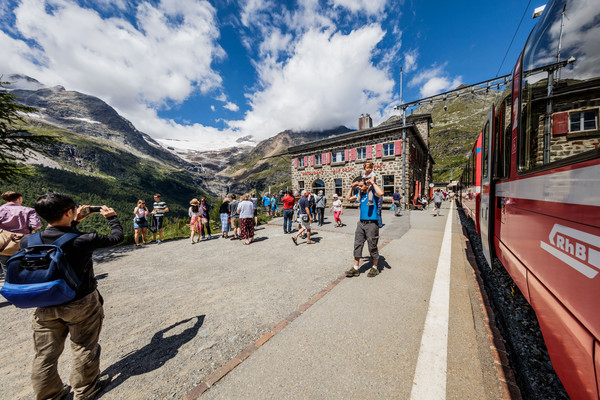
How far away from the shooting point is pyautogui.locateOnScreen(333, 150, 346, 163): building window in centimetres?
2101

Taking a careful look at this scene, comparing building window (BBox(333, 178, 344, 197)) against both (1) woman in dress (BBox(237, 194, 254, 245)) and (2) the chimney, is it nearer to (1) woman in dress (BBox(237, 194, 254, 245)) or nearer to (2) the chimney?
(2) the chimney

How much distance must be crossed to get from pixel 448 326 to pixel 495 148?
3726mm

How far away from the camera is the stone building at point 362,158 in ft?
58.8

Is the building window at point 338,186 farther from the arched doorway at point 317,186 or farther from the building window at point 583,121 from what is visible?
the building window at point 583,121

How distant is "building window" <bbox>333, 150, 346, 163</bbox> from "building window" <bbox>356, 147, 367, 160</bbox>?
1.40m

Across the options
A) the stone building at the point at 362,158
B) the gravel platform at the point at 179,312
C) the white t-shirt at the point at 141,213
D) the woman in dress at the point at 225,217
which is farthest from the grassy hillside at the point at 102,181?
the gravel platform at the point at 179,312

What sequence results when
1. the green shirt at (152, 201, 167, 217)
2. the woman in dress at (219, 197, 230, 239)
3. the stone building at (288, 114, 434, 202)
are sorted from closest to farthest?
the green shirt at (152, 201, 167, 217) → the woman in dress at (219, 197, 230, 239) → the stone building at (288, 114, 434, 202)

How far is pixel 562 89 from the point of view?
192 centimetres

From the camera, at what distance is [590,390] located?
1.22 meters

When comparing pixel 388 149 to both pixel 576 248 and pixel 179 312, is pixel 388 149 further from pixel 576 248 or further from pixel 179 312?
pixel 179 312

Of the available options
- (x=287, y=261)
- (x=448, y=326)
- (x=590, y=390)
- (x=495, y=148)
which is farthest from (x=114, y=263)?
(x=495, y=148)

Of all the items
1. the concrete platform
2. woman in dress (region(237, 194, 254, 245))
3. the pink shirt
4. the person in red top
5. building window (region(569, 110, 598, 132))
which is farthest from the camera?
the person in red top

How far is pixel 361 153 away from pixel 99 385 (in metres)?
20.3

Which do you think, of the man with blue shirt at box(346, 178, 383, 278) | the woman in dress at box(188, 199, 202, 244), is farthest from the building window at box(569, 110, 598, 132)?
the woman in dress at box(188, 199, 202, 244)
